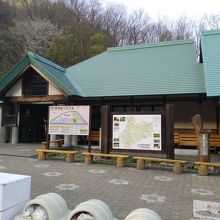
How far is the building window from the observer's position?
14110 millimetres

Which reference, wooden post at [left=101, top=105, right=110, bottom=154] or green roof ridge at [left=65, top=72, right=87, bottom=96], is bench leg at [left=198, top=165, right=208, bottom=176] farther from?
green roof ridge at [left=65, top=72, right=87, bottom=96]

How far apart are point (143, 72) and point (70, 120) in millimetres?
5785

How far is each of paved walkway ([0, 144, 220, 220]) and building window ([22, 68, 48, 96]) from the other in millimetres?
5213

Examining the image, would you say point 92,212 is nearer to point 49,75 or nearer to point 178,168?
point 178,168

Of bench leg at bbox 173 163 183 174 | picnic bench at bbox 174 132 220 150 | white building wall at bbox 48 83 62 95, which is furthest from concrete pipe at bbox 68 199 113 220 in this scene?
white building wall at bbox 48 83 62 95

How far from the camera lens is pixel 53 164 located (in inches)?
385

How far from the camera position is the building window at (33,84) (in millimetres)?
14110

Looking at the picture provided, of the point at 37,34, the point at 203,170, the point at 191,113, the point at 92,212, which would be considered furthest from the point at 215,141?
the point at 37,34

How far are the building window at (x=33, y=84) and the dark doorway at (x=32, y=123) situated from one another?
282cm

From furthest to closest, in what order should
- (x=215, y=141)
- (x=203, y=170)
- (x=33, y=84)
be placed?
(x=33, y=84), (x=215, y=141), (x=203, y=170)

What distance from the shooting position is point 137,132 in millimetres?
9664

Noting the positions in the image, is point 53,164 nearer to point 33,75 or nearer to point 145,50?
point 33,75

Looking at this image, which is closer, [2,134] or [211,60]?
[211,60]

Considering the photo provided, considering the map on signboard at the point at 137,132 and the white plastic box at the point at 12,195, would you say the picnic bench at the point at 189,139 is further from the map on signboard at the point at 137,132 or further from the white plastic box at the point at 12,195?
the white plastic box at the point at 12,195
